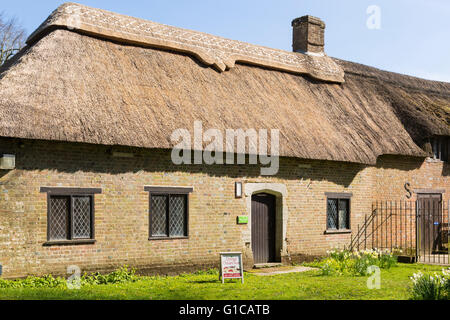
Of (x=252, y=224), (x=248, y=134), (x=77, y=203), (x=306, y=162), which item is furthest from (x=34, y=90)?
(x=306, y=162)

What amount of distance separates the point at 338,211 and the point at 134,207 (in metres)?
7.07

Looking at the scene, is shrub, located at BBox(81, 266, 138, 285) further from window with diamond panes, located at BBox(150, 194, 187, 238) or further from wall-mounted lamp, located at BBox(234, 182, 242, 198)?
wall-mounted lamp, located at BBox(234, 182, 242, 198)

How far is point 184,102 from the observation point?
1362 cm

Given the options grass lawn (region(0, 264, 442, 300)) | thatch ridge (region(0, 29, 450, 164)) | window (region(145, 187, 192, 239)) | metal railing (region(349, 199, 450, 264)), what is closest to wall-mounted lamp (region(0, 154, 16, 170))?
thatch ridge (region(0, 29, 450, 164))

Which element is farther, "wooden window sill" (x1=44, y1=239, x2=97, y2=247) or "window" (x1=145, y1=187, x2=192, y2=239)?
"window" (x1=145, y1=187, x2=192, y2=239)

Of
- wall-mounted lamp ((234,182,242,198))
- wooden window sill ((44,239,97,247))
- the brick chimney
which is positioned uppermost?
the brick chimney

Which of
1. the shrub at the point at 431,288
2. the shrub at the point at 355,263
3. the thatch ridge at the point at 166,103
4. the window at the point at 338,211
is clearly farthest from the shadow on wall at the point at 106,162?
the shrub at the point at 431,288

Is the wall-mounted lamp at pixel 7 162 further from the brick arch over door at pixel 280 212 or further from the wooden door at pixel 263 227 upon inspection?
the wooden door at pixel 263 227

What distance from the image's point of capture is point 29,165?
10.8 metres

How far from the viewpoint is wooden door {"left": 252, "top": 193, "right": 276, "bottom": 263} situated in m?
14.5

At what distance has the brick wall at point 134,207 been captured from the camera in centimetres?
1069

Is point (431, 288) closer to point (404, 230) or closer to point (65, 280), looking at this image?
point (65, 280)

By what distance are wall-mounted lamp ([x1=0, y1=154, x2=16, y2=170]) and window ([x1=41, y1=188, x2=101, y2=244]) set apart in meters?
0.81

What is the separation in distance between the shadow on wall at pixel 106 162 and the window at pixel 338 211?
1424mm
